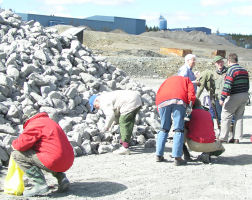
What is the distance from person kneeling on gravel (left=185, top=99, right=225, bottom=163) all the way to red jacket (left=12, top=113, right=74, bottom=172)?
237 centimetres

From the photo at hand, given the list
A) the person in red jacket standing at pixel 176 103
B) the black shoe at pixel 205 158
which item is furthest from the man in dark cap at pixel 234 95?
the person in red jacket standing at pixel 176 103

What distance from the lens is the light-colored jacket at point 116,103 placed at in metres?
6.73

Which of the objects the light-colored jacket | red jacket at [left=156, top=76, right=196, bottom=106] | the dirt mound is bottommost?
the light-colored jacket

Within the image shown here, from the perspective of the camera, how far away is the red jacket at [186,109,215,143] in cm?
638

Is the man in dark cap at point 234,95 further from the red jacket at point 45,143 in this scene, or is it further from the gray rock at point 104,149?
the red jacket at point 45,143

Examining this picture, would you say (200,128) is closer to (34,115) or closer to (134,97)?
(134,97)

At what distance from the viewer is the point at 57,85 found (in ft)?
29.2

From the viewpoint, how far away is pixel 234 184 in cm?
546

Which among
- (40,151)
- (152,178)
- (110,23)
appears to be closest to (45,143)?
(40,151)

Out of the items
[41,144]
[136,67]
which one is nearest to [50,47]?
[41,144]

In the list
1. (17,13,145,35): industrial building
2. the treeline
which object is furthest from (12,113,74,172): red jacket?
the treeline

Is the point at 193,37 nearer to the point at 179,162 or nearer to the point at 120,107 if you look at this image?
the point at 120,107

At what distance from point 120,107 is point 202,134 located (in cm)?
148

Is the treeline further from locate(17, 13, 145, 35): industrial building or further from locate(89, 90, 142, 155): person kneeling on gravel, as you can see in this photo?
locate(89, 90, 142, 155): person kneeling on gravel
